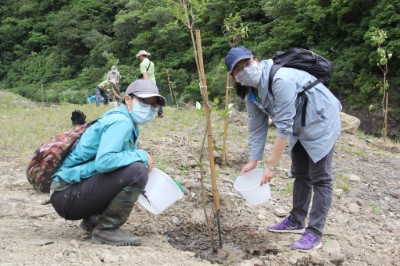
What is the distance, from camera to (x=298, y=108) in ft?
9.40

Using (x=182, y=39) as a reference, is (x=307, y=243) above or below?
above

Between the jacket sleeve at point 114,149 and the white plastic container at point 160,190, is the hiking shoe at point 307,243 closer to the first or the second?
the white plastic container at point 160,190

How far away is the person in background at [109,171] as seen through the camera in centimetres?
265

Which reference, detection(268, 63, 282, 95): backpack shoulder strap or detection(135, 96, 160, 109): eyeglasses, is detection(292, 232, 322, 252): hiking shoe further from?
detection(135, 96, 160, 109): eyeglasses

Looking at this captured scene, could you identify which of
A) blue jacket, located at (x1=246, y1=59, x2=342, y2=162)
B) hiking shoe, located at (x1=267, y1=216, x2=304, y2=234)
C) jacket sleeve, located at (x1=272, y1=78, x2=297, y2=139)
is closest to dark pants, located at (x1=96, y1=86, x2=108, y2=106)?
hiking shoe, located at (x1=267, y1=216, x2=304, y2=234)

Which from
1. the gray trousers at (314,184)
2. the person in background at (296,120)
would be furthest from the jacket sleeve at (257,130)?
the gray trousers at (314,184)

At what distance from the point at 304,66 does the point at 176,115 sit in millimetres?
7757

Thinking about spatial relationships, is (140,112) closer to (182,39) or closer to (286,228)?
(286,228)

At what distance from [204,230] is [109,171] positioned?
3.73 ft

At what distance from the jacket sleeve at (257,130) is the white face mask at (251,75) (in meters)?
0.35

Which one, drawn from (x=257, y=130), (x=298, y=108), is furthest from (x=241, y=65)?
(x=257, y=130)

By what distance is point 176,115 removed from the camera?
1058 cm

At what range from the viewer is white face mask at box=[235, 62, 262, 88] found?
273 cm

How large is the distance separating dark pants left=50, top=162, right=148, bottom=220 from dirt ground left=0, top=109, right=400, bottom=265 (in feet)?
0.77
